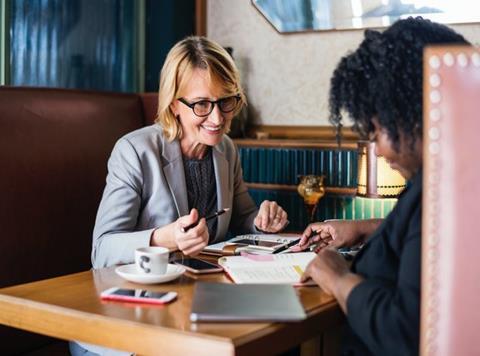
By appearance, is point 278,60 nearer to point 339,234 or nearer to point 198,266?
point 339,234

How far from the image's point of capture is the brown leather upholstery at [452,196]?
1147 millimetres

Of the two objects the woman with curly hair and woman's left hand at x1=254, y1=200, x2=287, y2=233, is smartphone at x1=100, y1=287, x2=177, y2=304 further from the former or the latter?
woman's left hand at x1=254, y1=200, x2=287, y2=233

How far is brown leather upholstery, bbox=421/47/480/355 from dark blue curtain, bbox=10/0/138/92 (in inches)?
87.5

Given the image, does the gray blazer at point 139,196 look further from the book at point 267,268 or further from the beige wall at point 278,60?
the beige wall at point 278,60

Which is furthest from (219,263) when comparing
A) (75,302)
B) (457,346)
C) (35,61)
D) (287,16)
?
(287,16)

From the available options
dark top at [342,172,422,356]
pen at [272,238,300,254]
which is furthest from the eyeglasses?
dark top at [342,172,422,356]

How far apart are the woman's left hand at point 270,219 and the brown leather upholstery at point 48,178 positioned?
61cm

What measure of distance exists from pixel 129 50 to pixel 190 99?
1.49m

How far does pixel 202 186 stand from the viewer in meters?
2.49

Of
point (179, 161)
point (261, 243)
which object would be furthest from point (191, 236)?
point (179, 161)

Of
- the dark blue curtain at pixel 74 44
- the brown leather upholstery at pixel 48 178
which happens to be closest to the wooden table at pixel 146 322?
the brown leather upholstery at pixel 48 178

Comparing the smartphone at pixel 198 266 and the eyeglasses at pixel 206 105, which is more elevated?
the eyeglasses at pixel 206 105

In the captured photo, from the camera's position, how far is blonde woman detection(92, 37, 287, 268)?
2.21 metres

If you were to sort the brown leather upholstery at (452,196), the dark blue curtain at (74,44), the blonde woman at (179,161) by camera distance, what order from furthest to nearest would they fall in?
1. the dark blue curtain at (74,44)
2. the blonde woman at (179,161)
3. the brown leather upholstery at (452,196)
